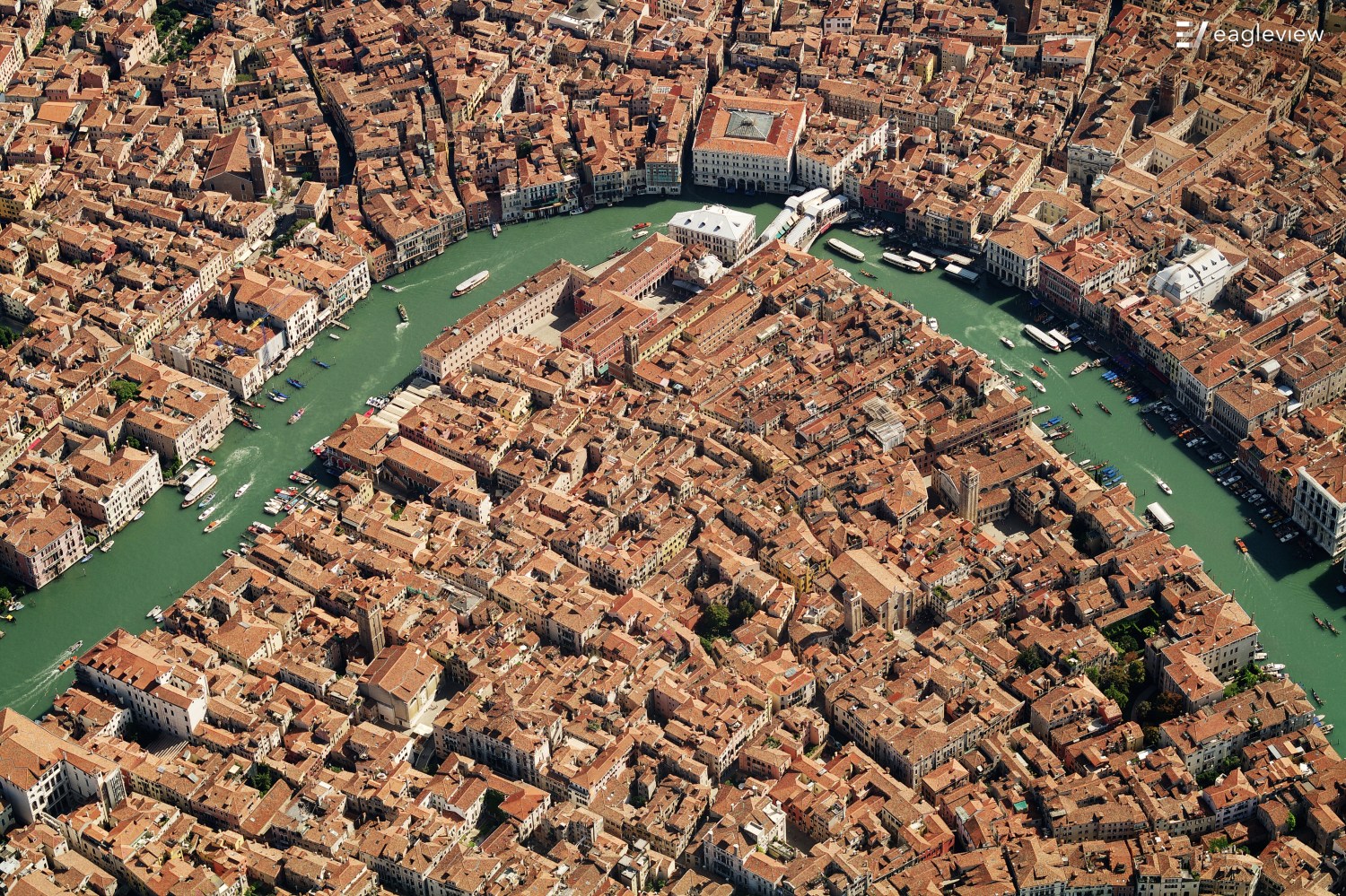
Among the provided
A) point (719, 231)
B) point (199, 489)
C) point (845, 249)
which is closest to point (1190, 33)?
point (845, 249)

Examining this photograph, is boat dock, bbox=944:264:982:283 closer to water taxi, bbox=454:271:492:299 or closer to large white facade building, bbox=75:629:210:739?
water taxi, bbox=454:271:492:299

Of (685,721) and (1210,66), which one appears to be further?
(1210,66)

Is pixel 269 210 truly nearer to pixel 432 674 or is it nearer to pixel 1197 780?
pixel 432 674

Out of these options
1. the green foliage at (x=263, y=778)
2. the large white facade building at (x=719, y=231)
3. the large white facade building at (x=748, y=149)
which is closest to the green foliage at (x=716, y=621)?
the green foliage at (x=263, y=778)

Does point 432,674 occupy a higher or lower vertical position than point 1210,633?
lower

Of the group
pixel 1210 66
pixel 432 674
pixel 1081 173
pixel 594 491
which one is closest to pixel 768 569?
pixel 594 491

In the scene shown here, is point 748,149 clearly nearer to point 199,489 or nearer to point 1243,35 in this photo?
point 1243,35

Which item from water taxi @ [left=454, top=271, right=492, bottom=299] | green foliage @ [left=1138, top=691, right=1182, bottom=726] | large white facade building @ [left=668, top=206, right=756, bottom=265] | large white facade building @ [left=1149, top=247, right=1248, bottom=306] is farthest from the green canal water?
green foliage @ [left=1138, top=691, right=1182, bottom=726]
